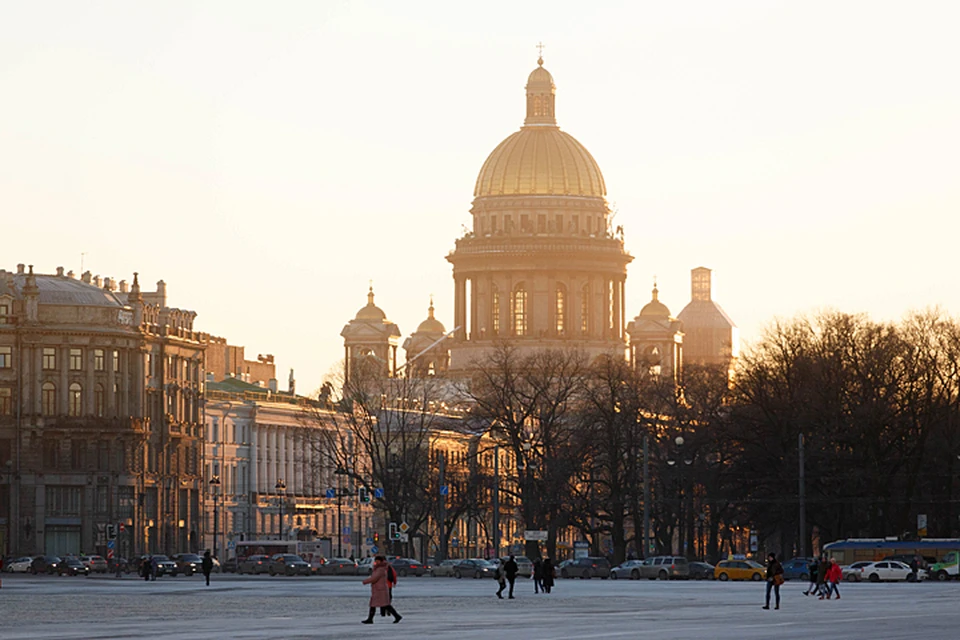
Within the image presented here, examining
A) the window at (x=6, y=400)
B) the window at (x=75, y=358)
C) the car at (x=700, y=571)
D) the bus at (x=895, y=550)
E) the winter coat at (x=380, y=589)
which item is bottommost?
the car at (x=700, y=571)

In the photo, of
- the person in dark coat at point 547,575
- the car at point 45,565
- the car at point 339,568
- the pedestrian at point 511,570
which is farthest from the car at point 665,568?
the pedestrian at point 511,570

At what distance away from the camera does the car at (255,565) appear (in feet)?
447

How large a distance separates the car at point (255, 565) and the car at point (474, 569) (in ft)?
55.6

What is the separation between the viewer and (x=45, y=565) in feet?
441

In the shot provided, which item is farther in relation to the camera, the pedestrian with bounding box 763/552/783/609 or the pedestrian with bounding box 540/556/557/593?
the pedestrian with bounding box 540/556/557/593

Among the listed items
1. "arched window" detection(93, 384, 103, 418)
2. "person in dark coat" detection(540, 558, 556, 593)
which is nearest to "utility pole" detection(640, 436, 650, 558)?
"person in dark coat" detection(540, 558, 556, 593)

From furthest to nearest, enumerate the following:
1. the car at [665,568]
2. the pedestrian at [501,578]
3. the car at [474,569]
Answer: the car at [474,569]
the car at [665,568]
the pedestrian at [501,578]

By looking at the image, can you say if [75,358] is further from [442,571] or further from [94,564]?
[442,571]

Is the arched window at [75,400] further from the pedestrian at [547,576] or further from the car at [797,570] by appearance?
the pedestrian at [547,576]

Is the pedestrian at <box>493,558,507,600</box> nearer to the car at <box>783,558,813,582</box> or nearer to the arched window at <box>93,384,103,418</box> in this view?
the car at <box>783,558,813,582</box>

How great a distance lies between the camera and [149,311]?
596 ft

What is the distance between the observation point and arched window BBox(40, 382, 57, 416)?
17238 centimetres

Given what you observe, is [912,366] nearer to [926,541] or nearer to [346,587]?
[926,541]

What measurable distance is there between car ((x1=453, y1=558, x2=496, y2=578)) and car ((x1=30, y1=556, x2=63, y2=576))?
2285 centimetres
